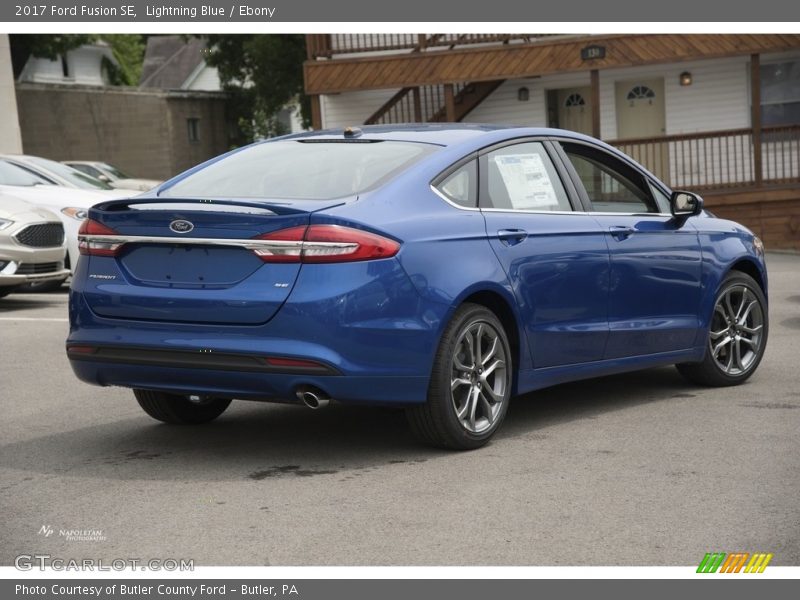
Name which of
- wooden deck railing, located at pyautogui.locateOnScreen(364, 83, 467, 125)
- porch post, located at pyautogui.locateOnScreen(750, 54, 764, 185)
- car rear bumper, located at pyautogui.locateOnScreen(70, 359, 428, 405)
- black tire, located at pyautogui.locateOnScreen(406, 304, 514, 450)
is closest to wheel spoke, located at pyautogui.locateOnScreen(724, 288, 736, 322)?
black tire, located at pyautogui.locateOnScreen(406, 304, 514, 450)

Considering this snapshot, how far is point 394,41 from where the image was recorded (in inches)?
1145

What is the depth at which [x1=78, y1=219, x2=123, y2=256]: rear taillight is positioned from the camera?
21.4ft

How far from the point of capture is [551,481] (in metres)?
6.09

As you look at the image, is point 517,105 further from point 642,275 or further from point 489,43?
point 642,275

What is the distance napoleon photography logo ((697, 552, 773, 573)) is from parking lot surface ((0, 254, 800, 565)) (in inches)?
2.0

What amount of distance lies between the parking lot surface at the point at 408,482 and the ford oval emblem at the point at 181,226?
112cm

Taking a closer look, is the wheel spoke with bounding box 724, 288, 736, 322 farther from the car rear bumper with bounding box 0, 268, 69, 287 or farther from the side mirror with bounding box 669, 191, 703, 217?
the car rear bumper with bounding box 0, 268, 69, 287

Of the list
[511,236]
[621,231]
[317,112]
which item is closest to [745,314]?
[621,231]

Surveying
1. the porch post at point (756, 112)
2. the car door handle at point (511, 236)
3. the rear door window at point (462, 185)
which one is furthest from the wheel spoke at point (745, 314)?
the porch post at point (756, 112)

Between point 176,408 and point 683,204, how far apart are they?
3.22 metres

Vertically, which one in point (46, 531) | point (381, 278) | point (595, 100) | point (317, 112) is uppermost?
point (317, 112)

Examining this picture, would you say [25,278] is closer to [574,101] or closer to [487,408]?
[487,408]


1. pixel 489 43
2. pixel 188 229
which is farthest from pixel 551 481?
pixel 489 43
